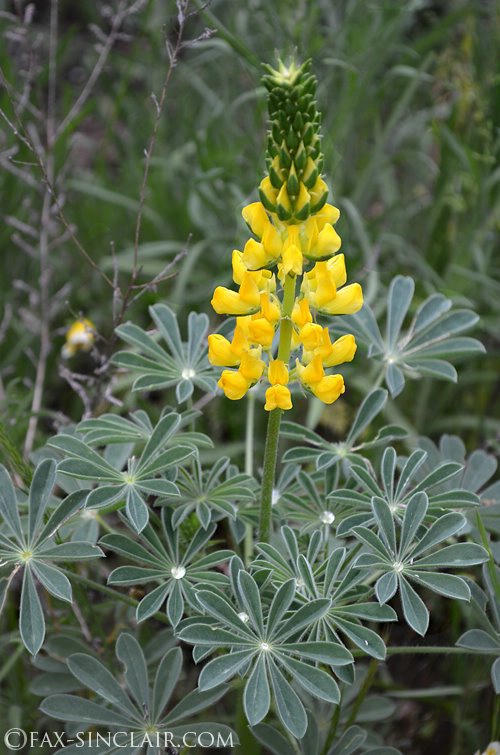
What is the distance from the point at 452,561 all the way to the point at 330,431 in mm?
1485

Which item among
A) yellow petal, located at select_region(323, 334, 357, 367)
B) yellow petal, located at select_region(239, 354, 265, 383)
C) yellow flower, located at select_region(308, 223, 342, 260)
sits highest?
yellow flower, located at select_region(308, 223, 342, 260)

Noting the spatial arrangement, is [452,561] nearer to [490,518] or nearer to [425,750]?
[490,518]

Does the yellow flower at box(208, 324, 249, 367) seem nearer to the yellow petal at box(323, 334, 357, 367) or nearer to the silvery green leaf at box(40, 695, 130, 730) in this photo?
the yellow petal at box(323, 334, 357, 367)

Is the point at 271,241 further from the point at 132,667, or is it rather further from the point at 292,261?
the point at 132,667

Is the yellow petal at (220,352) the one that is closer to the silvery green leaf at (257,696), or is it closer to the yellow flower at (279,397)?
the yellow flower at (279,397)

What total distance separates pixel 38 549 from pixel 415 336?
3.06 feet

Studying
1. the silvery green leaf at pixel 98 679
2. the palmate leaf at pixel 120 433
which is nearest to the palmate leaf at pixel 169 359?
the palmate leaf at pixel 120 433

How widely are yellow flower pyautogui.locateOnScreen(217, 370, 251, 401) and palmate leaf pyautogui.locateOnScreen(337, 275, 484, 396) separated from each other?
489 millimetres

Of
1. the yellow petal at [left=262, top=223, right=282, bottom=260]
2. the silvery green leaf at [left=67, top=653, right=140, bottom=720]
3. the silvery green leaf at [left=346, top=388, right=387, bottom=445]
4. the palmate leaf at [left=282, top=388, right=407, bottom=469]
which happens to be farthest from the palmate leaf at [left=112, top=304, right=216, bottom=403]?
the silvery green leaf at [left=67, top=653, right=140, bottom=720]

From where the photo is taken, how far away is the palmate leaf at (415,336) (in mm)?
1757

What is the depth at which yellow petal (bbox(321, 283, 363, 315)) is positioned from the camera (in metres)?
1.34

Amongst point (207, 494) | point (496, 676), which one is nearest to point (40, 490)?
point (207, 494)

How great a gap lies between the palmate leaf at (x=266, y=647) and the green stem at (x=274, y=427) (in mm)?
154

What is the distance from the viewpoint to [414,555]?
138 cm
